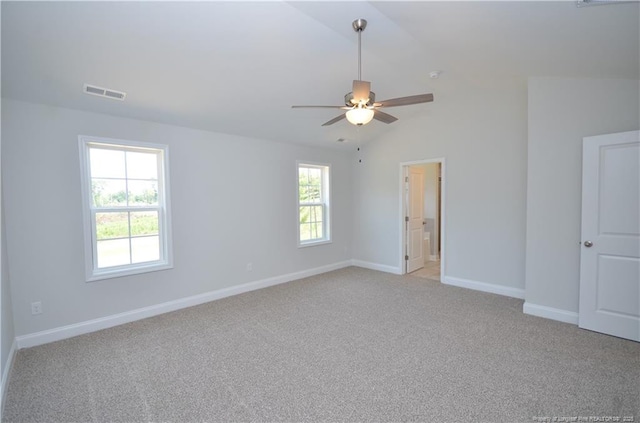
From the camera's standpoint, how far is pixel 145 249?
3754 millimetres

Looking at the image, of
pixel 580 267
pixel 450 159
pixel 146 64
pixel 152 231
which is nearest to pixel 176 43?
pixel 146 64

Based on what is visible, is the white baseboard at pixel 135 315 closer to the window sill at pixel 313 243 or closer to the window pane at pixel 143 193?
the window sill at pixel 313 243

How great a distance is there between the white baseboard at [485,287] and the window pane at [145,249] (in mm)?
4336

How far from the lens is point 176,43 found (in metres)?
2.52

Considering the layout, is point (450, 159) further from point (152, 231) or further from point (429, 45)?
point (152, 231)

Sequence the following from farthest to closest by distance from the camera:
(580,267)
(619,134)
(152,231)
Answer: (152,231) → (580,267) → (619,134)

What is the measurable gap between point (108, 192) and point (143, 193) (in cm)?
36

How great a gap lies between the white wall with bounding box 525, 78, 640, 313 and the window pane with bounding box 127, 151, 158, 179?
4614 millimetres

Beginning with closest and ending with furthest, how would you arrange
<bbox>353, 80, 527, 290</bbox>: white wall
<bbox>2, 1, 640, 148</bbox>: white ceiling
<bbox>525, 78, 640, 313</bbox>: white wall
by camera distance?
<bbox>2, 1, 640, 148</bbox>: white ceiling
<bbox>525, 78, 640, 313</bbox>: white wall
<bbox>353, 80, 527, 290</bbox>: white wall

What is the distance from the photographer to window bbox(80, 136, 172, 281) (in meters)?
3.31

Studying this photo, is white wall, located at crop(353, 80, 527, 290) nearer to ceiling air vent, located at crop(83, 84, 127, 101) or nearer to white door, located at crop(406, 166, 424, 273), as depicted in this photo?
white door, located at crop(406, 166, 424, 273)

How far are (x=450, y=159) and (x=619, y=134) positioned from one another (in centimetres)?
207

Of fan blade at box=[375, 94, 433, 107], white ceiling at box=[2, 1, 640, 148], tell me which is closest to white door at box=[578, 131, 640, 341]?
white ceiling at box=[2, 1, 640, 148]

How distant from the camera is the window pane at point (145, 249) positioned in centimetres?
367
